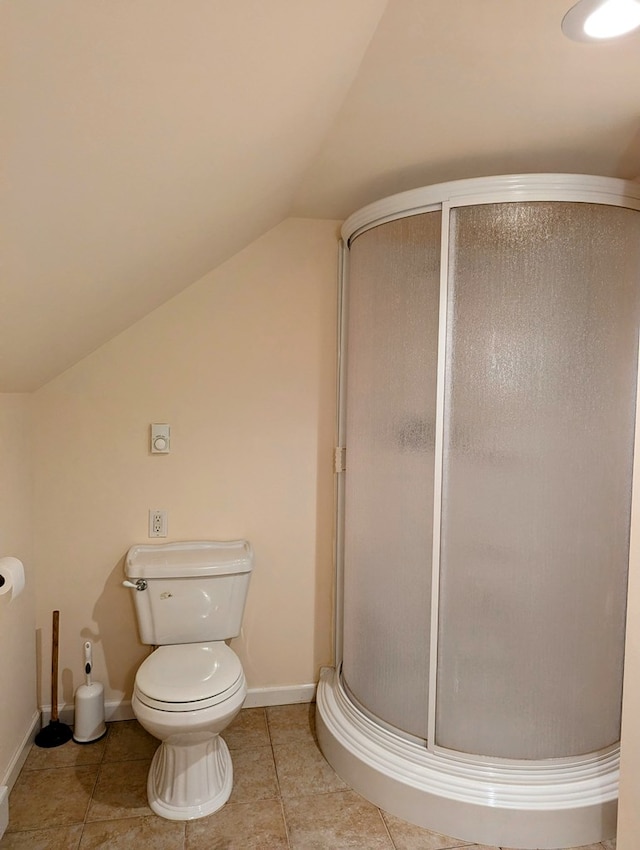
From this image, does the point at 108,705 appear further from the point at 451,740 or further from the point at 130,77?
the point at 130,77

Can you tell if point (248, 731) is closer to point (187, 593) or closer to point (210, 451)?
point (187, 593)

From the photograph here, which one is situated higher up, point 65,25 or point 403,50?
point 403,50

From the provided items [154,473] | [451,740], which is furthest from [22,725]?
[451,740]

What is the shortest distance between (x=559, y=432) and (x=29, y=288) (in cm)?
159

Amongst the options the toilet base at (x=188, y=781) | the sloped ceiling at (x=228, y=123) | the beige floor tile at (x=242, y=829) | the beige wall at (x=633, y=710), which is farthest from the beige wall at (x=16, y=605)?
the beige wall at (x=633, y=710)

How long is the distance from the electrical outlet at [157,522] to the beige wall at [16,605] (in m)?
0.48

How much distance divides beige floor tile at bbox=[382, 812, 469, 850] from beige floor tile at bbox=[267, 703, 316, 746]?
0.58 metres

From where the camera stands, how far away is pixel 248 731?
2578 millimetres

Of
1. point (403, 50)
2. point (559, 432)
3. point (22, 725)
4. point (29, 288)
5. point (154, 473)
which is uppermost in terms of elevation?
point (403, 50)

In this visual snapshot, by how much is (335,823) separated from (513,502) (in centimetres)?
125

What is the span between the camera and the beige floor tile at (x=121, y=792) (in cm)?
208

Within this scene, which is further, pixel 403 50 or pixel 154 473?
pixel 154 473

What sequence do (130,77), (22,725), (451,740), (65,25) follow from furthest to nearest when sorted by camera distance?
(22,725) < (451,740) < (130,77) < (65,25)

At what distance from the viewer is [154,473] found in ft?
8.50
